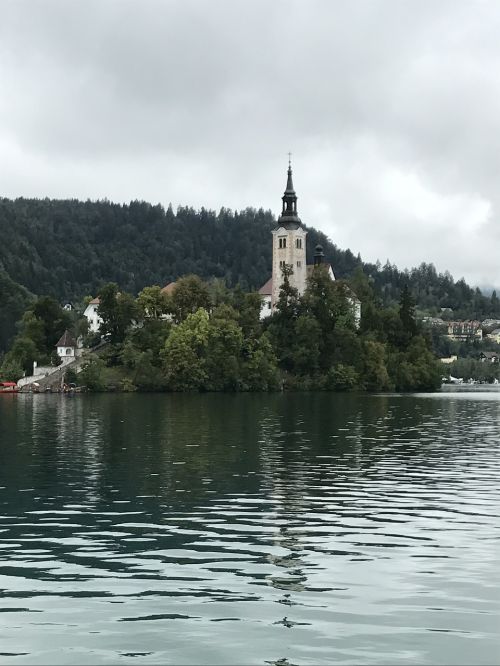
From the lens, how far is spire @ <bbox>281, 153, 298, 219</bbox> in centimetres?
18439

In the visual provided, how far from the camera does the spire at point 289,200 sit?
184 meters

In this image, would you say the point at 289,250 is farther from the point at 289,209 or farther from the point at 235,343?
the point at 235,343

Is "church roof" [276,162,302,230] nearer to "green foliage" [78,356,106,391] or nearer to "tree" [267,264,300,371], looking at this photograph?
"tree" [267,264,300,371]

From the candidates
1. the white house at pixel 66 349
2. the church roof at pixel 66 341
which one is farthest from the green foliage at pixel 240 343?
the church roof at pixel 66 341

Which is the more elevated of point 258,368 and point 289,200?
point 289,200

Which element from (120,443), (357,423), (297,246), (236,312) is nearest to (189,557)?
(120,443)

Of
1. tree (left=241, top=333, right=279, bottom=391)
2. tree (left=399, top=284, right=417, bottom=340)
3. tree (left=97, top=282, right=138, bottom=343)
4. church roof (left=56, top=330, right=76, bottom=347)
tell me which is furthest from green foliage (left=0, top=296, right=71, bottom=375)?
tree (left=399, top=284, right=417, bottom=340)

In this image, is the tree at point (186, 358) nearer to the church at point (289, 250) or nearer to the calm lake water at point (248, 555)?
the church at point (289, 250)

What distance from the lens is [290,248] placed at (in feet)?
611

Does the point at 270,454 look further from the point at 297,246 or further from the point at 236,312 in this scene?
the point at 297,246

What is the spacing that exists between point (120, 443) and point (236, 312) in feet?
355

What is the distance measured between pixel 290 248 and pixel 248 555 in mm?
165914

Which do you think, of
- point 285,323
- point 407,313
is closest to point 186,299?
point 285,323

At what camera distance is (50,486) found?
3428cm
